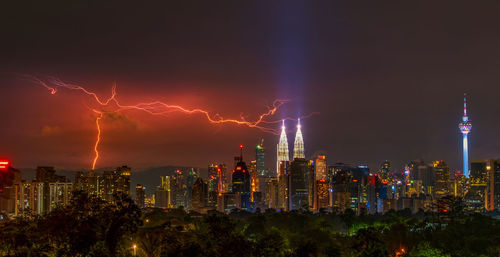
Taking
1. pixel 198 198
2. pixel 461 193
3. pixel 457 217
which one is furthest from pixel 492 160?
pixel 457 217

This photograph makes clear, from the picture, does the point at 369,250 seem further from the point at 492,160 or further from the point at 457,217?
the point at 492,160

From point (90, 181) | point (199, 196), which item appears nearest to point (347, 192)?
point (199, 196)

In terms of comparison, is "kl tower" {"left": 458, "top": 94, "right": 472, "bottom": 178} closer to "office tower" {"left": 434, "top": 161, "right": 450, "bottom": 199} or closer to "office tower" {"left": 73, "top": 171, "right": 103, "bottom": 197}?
"office tower" {"left": 434, "top": 161, "right": 450, "bottom": 199}

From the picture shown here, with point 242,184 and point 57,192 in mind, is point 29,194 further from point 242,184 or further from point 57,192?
point 242,184

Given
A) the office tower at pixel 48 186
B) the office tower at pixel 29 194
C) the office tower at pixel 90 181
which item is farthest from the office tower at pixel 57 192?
the office tower at pixel 90 181

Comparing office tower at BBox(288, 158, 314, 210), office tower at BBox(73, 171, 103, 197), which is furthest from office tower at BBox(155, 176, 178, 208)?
office tower at BBox(73, 171, 103, 197)

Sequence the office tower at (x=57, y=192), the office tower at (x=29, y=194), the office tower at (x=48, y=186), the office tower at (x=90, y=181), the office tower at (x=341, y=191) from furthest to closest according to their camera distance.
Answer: the office tower at (x=341, y=191) < the office tower at (x=90, y=181) < the office tower at (x=57, y=192) < the office tower at (x=29, y=194) < the office tower at (x=48, y=186)

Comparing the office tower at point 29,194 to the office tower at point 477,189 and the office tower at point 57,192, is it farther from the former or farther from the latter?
the office tower at point 477,189
